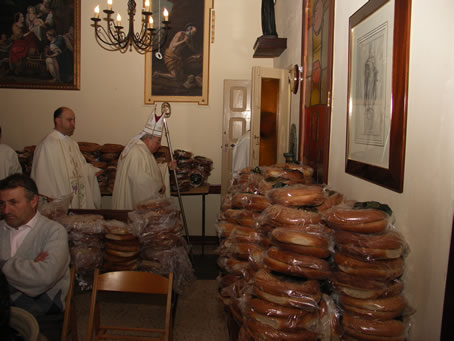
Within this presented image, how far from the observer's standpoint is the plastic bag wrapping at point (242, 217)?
247 cm

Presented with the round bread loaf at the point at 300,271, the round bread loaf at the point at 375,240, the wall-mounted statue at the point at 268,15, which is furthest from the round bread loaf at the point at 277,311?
the wall-mounted statue at the point at 268,15

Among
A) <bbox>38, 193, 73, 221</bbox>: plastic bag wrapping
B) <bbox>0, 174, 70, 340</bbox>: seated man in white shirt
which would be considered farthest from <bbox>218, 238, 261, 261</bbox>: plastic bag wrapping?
<bbox>38, 193, 73, 221</bbox>: plastic bag wrapping

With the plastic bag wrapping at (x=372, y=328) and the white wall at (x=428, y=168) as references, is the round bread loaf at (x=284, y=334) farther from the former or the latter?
the white wall at (x=428, y=168)

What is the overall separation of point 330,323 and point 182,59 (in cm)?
550

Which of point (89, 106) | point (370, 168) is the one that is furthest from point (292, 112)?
point (89, 106)

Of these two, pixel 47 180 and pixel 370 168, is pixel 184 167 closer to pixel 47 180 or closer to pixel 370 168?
pixel 47 180

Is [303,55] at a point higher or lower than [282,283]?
higher

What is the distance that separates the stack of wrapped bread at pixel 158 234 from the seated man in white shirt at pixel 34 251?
4.17ft

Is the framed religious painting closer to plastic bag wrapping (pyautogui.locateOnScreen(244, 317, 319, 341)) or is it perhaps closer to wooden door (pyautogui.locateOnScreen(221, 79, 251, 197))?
wooden door (pyautogui.locateOnScreen(221, 79, 251, 197))

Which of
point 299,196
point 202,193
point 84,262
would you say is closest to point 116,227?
point 84,262

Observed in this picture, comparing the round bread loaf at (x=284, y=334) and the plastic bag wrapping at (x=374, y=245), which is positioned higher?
the plastic bag wrapping at (x=374, y=245)

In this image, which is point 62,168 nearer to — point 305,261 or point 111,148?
point 111,148

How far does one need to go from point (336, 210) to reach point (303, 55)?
2439mm

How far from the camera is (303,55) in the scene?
383 cm
